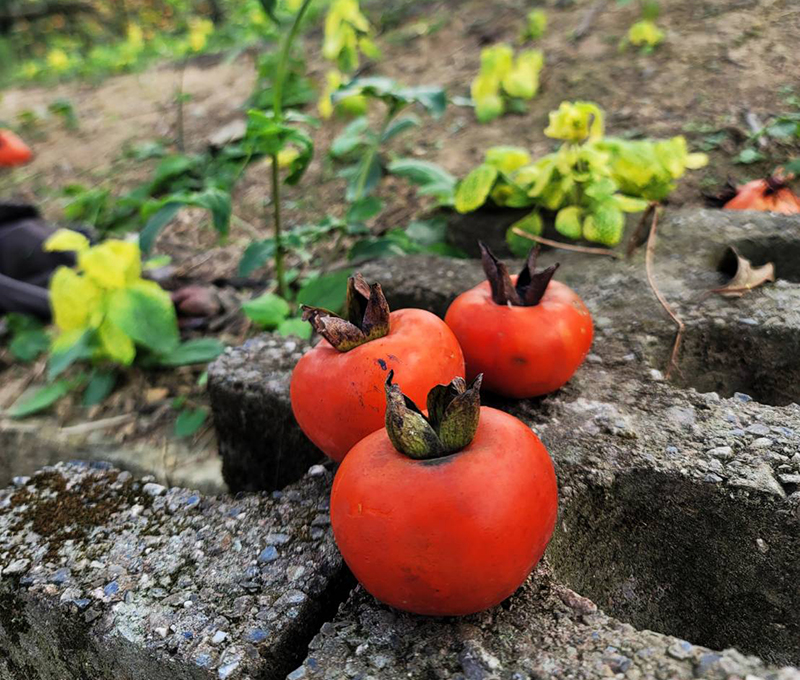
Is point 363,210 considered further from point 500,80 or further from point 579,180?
point 500,80

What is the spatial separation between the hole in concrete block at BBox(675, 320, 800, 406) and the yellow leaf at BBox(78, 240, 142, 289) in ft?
4.61

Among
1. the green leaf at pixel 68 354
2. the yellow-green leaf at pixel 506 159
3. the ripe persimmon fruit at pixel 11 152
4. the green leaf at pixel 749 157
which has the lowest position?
the ripe persimmon fruit at pixel 11 152

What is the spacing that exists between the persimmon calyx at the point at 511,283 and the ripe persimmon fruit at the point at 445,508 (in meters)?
0.38

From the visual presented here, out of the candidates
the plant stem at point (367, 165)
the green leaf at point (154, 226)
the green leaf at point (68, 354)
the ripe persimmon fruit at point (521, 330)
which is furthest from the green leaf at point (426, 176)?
the green leaf at point (68, 354)

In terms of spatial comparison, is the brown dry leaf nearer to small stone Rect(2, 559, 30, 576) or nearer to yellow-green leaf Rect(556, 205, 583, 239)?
yellow-green leaf Rect(556, 205, 583, 239)

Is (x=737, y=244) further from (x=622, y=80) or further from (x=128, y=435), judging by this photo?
(x=128, y=435)

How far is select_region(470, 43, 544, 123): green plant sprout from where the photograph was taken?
2895 mm

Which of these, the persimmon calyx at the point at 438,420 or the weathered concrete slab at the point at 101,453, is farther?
the weathered concrete slab at the point at 101,453

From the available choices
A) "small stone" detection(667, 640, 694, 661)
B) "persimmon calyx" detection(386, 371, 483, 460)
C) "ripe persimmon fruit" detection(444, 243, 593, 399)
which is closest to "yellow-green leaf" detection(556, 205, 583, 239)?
"ripe persimmon fruit" detection(444, 243, 593, 399)

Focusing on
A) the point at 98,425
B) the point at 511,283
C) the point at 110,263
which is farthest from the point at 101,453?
the point at 511,283

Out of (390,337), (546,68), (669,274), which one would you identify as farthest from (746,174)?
(390,337)

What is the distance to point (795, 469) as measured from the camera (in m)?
1.08

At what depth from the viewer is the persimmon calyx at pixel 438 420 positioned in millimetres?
860

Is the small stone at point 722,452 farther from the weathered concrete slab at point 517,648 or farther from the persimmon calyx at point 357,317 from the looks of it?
the persimmon calyx at point 357,317
